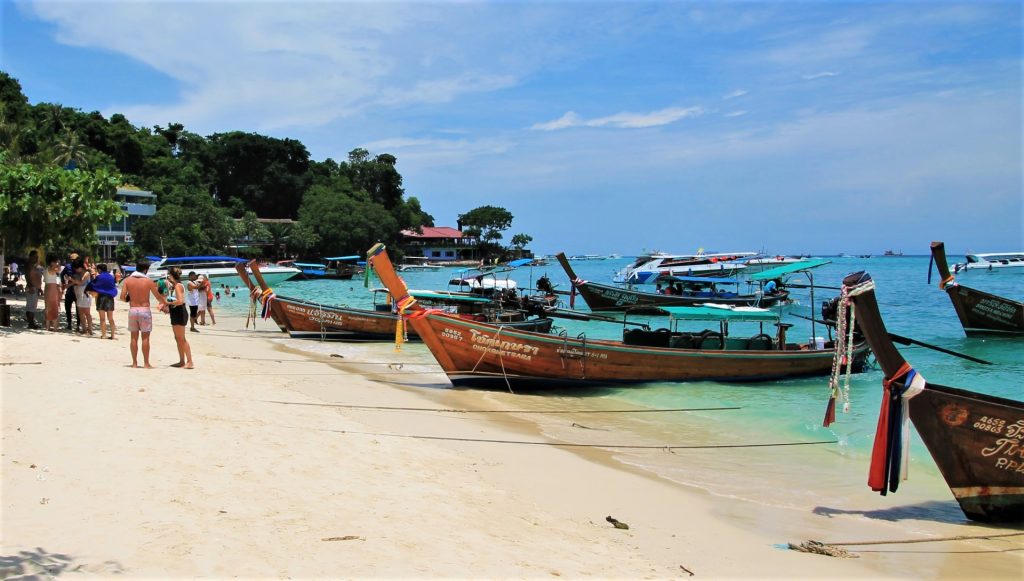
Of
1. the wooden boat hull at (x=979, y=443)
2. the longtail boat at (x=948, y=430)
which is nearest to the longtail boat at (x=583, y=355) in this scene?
the longtail boat at (x=948, y=430)

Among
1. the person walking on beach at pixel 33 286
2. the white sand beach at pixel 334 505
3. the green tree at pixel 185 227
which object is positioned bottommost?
the white sand beach at pixel 334 505

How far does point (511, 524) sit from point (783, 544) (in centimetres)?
245

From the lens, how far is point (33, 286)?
1472 centimetres

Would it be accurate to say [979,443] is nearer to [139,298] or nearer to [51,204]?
[139,298]

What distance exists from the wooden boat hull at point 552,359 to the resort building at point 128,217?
53.2 m

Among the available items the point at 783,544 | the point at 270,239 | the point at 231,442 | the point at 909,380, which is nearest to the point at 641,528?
the point at 783,544

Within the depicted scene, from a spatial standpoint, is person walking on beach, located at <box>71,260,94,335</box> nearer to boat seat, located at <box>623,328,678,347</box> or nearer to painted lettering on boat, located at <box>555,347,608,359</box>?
painted lettering on boat, located at <box>555,347,608,359</box>

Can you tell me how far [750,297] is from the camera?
34094 mm

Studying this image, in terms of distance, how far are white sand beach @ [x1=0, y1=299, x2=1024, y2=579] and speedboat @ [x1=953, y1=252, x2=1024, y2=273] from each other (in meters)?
77.6

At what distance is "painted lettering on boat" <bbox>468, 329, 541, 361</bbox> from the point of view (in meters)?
13.6

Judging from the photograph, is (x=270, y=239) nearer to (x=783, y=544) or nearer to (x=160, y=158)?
(x=160, y=158)

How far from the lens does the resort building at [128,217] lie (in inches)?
2298

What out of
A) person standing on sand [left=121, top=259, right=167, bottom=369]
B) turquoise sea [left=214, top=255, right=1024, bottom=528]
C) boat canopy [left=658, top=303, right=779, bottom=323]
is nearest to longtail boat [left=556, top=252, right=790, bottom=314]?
turquoise sea [left=214, top=255, right=1024, bottom=528]

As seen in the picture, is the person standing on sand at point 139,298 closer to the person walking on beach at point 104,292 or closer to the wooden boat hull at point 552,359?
the person walking on beach at point 104,292
